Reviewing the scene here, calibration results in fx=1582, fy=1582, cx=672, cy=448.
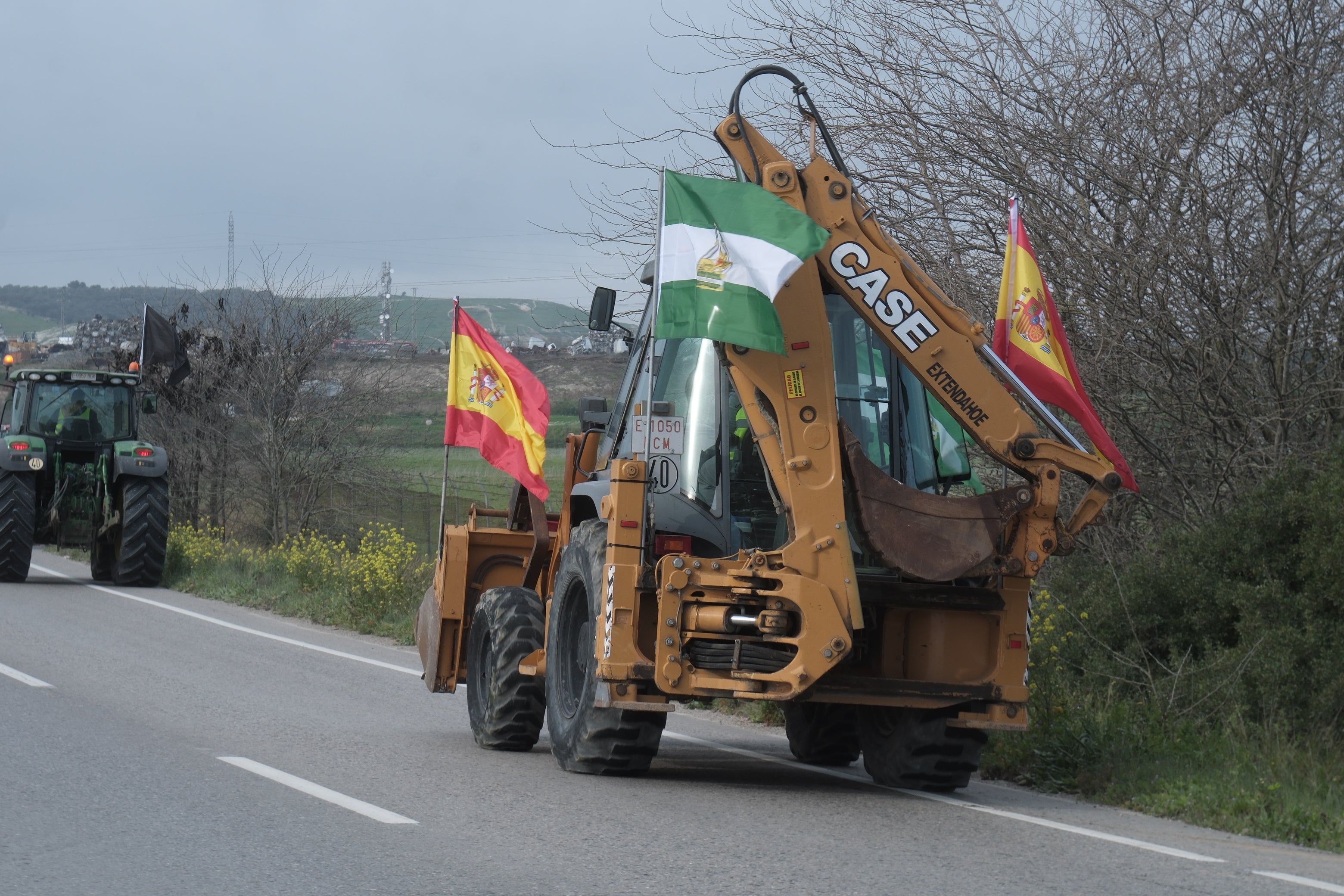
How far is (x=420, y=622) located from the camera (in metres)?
11.4

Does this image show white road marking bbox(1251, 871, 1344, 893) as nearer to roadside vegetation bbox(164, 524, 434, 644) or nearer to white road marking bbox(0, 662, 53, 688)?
white road marking bbox(0, 662, 53, 688)

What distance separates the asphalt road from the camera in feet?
20.2

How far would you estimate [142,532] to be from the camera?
2275 cm

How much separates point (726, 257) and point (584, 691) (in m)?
2.52

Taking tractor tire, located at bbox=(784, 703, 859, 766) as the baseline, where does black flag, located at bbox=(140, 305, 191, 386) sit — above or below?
above

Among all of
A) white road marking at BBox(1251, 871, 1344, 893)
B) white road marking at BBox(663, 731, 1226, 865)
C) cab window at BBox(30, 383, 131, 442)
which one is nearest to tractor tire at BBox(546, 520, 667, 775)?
white road marking at BBox(663, 731, 1226, 865)

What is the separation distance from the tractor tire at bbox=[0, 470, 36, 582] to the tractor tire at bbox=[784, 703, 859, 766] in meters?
15.1

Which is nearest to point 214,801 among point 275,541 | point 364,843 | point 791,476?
point 364,843

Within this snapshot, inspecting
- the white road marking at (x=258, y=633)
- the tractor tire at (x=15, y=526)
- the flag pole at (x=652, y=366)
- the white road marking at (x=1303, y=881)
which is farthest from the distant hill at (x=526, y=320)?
the white road marking at (x=1303, y=881)

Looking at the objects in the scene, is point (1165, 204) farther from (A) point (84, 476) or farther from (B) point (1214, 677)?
(A) point (84, 476)

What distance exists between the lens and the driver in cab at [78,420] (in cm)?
2419

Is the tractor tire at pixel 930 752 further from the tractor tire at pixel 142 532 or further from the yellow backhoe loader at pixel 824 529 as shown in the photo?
the tractor tire at pixel 142 532

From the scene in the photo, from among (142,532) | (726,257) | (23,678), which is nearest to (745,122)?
(726,257)

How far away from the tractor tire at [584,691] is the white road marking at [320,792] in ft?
4.28
